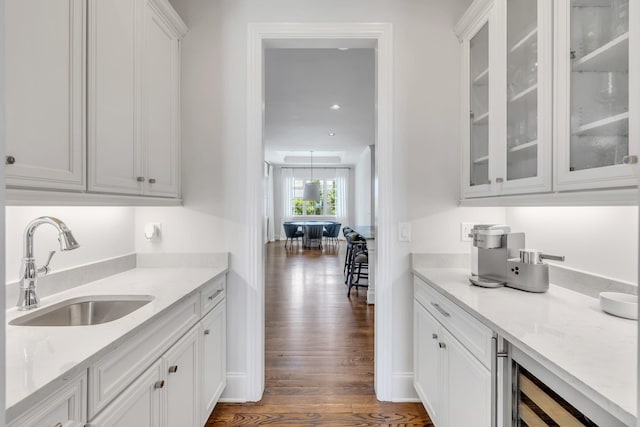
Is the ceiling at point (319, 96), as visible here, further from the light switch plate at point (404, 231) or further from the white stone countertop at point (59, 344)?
the white stone countertop at point (59, 344)

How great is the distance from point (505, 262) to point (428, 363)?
731 millimetres

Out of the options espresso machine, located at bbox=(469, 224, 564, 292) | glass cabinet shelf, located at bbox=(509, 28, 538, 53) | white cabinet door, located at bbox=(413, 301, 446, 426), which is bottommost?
white cabinet door, located at bbox=(413, 301, 446, 426)

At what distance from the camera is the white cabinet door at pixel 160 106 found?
1734 mm

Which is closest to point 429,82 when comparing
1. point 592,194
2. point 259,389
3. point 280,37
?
point 280,37

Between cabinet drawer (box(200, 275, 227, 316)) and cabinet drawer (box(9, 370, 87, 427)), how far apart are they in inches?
34.8

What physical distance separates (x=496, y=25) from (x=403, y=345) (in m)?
1.96

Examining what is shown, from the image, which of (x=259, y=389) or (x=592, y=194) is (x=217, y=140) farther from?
(x=592, y=194)

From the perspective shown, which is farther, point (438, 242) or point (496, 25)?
point (438, 242)

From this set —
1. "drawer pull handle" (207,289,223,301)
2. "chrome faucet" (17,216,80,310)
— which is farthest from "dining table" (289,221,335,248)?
"chrome faucet" (17,216,80,310)

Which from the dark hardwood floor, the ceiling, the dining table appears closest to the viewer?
the dark hardwood floor

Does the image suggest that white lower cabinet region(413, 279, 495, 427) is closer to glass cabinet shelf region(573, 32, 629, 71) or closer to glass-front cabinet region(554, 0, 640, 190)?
glass-front cabinet region(554, 0, 640, 190)

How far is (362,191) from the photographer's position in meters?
10.5

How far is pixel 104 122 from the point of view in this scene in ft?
4.49

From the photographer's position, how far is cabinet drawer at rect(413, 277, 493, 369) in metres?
1.25
